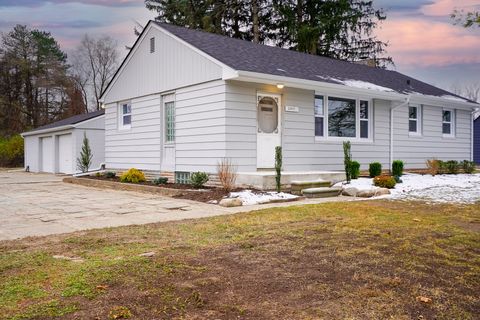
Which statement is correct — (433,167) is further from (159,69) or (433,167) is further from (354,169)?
(159,69)

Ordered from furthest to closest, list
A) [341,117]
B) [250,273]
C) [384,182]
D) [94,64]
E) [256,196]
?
[94,64]
[341,117]
[384,182]
[256,196]
[250,273]

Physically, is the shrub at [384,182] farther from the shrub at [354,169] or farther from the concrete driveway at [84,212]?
the concrete driveway at [84,212]

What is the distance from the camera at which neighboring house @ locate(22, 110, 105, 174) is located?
2117 centimetres

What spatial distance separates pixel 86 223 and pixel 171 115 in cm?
708

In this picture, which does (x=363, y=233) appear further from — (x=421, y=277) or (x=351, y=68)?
(x=351, y=68)

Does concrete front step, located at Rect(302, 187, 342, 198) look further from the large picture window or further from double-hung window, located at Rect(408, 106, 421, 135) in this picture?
double-hung window, located at Rect(408, 106, 421, 135)

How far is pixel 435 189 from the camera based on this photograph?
11.3 m

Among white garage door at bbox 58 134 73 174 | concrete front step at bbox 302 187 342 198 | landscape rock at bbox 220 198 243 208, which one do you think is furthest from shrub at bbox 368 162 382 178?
white garage door at bbox 58 134 73 174

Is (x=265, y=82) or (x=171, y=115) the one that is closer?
(x=265, y=82)

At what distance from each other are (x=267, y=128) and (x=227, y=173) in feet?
7.30

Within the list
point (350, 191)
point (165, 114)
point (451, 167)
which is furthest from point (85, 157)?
point (451, 167)

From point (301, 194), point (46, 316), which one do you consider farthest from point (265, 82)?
point (46, 316)

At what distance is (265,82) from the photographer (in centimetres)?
1131

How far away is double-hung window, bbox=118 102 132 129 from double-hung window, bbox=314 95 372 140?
686cm
